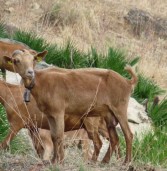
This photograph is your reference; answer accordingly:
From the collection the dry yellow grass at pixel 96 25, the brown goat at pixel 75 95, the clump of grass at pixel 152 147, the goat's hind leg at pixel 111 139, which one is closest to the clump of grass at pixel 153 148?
the clump of grass at pixel 152 147

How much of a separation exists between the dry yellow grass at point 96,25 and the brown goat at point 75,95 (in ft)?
39.2

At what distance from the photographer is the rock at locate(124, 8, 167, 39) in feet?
97.3

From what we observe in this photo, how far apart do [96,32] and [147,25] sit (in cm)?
375

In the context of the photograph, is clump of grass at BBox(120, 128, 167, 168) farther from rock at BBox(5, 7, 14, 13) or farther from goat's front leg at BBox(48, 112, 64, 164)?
rock at BBox(5, 7, 14, 13)

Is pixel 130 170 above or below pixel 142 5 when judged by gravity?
above

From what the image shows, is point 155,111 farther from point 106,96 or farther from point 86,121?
point 106,96

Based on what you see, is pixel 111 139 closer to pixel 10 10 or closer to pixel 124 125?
pixel 124 125

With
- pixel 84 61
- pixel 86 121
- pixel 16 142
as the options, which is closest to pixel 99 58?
pixel 84 61

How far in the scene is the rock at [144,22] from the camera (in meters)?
29.7

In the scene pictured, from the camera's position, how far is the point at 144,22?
3069cm

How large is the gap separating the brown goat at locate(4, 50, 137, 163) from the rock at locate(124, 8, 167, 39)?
20.0 metres

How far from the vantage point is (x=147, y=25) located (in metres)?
29.4

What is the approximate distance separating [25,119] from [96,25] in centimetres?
1629

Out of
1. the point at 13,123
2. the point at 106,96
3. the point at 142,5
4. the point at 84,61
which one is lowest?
the point at 142,5
